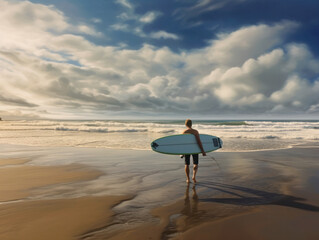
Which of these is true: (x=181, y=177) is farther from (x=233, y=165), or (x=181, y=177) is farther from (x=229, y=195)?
(x=233, y=165)

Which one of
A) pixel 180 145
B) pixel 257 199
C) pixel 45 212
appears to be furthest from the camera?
pixel 180 145

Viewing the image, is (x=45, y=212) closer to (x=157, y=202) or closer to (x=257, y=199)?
(x=157, y=202)

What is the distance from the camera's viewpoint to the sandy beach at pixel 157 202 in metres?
3.34

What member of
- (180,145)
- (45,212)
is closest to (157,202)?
(45,212)

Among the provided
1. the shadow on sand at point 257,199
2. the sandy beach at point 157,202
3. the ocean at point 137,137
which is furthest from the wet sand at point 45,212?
the ocean at point 137,137

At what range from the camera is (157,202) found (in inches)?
177

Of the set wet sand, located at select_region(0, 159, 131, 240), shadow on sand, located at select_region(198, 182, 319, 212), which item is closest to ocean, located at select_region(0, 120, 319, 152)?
shadow on sand, located at select_region(198, 182, 319, 212)

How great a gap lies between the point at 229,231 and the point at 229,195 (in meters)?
1.75

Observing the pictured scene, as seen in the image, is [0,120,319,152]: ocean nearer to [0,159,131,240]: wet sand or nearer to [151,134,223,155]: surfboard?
[151,134,223,155]: surfboard

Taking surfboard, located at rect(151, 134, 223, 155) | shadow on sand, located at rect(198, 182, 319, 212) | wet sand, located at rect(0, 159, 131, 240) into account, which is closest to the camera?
wet sand, located at rect(0, 159, 131, 240)

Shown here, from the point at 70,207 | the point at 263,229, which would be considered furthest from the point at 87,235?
the point at 263,229

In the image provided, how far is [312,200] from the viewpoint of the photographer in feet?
15.2

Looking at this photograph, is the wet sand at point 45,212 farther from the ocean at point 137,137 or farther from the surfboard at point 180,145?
the ocean at point 137,137

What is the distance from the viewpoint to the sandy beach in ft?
10.9
